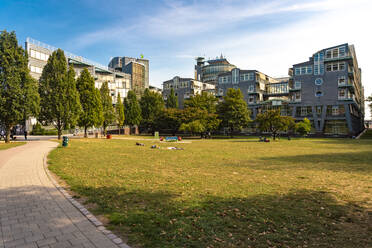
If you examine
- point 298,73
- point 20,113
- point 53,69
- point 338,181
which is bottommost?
point 338,181

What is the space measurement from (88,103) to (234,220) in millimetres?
41648

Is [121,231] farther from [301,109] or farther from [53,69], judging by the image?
[301,109]

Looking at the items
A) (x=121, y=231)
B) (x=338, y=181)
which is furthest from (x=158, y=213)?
(x=338, y=181)

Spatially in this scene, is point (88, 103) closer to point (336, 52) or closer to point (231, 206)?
point (231, 206)

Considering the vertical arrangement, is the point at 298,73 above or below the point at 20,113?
above

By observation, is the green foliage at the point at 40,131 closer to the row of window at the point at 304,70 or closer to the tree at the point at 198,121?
the tree at the point at 198,121

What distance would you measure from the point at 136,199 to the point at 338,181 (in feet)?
29.7

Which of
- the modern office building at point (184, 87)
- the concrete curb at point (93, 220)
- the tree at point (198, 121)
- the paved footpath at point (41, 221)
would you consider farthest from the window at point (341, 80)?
the paved footpath at point (41, 221)

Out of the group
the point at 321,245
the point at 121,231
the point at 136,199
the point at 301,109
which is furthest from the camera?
the point at 301,109

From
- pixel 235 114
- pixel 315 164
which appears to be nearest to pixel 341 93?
pixel 235 114

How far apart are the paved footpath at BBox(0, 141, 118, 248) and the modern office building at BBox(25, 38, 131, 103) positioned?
47361 millimetres

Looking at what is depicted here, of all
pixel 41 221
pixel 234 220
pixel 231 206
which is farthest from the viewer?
→ pixel 231 206

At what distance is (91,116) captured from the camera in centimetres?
4219

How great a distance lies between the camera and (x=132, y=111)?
71.1 metres
